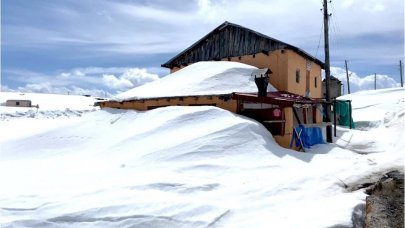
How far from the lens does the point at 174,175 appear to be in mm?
10461

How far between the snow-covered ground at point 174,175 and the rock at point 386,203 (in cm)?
31

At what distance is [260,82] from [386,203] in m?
9.45

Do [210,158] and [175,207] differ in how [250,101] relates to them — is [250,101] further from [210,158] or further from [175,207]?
[175,207]

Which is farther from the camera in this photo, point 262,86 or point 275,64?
point 275,64

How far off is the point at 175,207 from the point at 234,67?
1452 centimetres

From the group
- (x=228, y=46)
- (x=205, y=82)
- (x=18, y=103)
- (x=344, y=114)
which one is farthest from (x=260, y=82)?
(x=18, y=103)

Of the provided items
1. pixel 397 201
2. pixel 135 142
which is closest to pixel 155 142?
pixel 135 142

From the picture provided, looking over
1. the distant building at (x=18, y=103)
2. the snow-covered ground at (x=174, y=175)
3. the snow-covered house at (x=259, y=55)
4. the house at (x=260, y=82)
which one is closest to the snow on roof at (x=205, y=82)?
the house at (x=260, y=82)

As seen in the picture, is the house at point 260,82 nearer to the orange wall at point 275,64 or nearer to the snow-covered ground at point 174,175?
the orange wall at point 275,64

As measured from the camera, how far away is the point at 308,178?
10.4 metres

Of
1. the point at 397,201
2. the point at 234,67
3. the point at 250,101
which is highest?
the point at 234,67

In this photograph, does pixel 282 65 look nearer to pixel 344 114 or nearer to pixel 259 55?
pixel 259 55

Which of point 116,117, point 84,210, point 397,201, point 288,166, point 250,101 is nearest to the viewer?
point 84,210

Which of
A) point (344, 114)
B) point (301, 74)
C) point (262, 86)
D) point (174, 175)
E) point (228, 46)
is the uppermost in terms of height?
point (228, 46)
